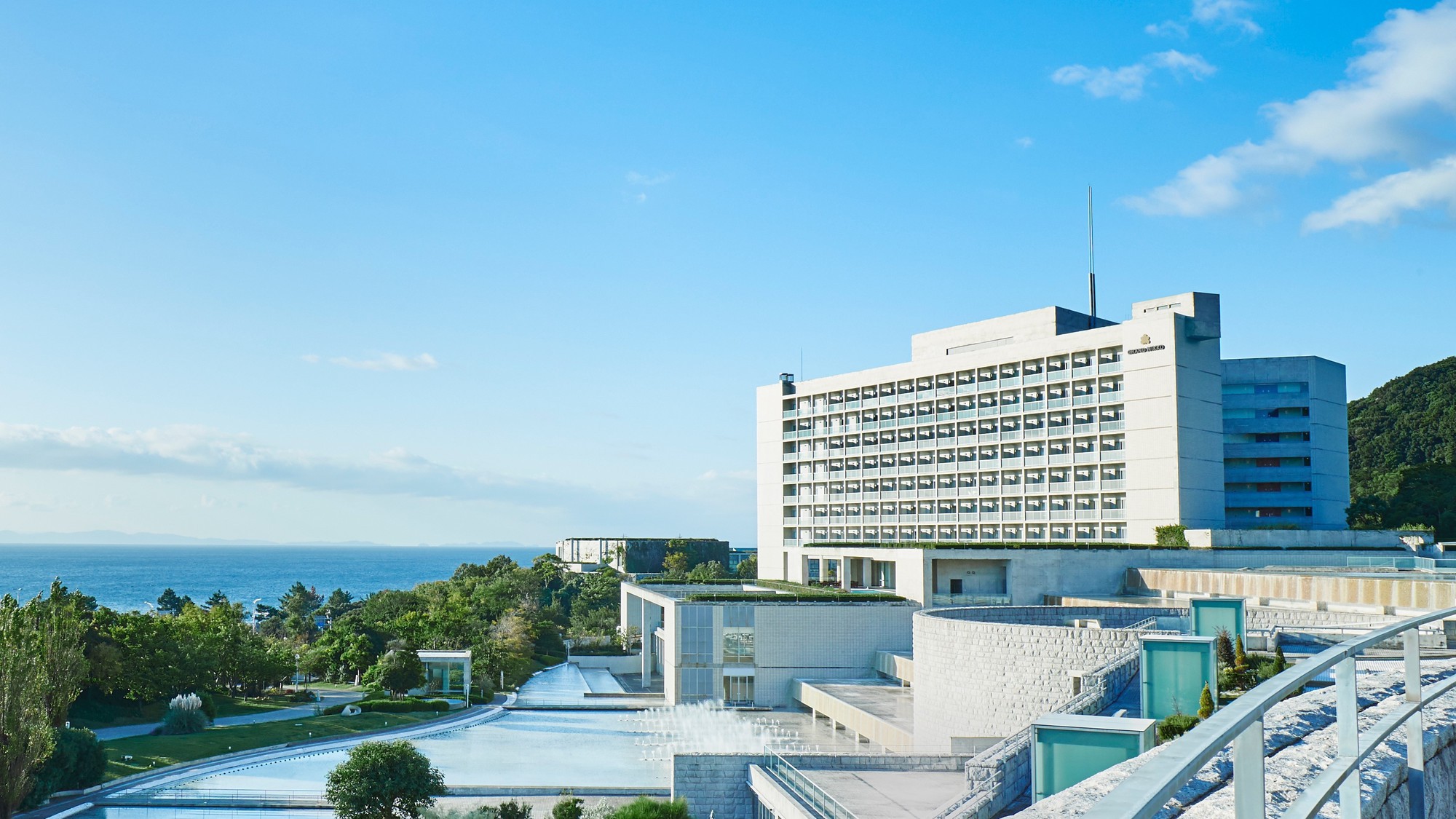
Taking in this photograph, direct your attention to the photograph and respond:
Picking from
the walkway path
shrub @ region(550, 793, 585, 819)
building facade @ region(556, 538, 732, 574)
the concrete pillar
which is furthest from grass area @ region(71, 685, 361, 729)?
building facade @ region(556, 538, 732, 574)

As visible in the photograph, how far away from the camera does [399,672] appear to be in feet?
194

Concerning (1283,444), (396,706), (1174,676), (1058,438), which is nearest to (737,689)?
(396,706)

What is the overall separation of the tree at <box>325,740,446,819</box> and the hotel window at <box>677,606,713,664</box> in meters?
25.0

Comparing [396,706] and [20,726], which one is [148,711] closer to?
[396,706]

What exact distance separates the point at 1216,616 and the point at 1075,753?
14.6 metres

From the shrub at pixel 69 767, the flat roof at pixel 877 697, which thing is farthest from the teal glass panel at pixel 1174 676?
the shrub at pixel 69 767

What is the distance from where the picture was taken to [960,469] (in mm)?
79812

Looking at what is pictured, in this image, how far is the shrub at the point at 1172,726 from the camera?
21219mm

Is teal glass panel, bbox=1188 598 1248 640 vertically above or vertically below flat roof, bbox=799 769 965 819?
above

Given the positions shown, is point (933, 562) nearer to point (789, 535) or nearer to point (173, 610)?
point (789, 535)

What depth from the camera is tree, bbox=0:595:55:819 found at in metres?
33.6

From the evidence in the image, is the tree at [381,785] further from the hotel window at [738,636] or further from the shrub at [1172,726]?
the hotel window at [738,636]

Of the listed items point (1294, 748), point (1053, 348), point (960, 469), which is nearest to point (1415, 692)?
point (1294, 748)

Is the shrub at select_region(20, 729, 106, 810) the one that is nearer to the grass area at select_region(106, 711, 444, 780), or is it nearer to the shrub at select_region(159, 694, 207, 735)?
the grass area at select_region(106, 711, 444, 780)
